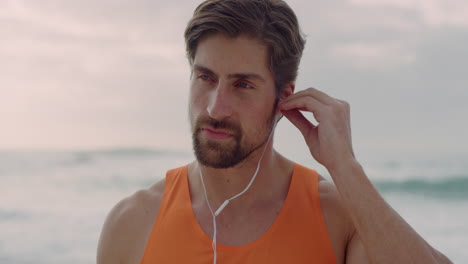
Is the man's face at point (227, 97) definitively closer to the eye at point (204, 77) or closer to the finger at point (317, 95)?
the eye at point (204, 77)

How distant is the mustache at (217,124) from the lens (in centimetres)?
267

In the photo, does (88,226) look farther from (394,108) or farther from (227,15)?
(394,108)

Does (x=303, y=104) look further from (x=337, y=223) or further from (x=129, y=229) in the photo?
(x=129, y=229)

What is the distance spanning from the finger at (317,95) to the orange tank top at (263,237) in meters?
0.45

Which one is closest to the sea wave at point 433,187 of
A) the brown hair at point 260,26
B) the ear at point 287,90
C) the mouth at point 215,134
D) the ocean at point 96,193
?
the ocean at point 96,193

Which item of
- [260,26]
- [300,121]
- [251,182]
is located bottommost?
[251,182]

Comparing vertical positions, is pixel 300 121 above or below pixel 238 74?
below

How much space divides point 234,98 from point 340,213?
79cm

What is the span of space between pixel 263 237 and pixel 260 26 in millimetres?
1038

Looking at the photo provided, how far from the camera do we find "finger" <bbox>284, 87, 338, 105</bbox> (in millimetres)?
2760

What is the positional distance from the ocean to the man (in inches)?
229

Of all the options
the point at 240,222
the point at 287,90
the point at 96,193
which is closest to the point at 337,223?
the point at 240,222

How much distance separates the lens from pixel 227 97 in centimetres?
267

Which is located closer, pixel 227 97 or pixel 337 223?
pixel 227 97
